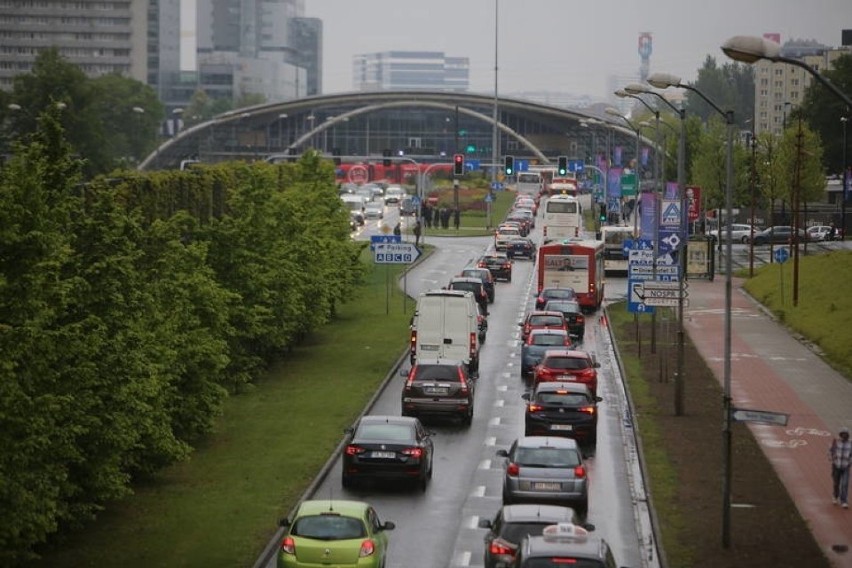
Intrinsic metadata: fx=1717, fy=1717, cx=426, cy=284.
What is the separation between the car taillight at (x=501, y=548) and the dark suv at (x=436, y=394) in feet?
52.7

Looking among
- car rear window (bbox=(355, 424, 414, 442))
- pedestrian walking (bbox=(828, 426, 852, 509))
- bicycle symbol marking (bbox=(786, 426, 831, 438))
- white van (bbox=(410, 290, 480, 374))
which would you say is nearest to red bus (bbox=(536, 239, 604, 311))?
white van (bbox=(410, 290, 480, 374))

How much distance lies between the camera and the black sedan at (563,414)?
35.4 meters

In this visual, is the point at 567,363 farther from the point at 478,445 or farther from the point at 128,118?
the point at 128,118

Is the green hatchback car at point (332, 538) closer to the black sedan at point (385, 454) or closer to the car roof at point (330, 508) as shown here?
the car roof at point (330, 508)

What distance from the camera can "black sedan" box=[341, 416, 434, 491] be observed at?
3000 centimetres

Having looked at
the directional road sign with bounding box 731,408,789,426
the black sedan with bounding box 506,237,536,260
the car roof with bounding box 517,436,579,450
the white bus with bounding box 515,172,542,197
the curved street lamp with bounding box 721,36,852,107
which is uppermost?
the curved street lamp with bounding box 721,36,852,107

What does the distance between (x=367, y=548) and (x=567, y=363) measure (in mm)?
19825

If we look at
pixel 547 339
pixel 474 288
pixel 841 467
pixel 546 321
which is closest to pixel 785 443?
pixel 841 467

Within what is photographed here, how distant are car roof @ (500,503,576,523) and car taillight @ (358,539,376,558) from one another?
5.86ft

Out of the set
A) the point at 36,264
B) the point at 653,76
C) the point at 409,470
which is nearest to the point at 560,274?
the point at 653,76

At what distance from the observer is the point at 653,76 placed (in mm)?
33750

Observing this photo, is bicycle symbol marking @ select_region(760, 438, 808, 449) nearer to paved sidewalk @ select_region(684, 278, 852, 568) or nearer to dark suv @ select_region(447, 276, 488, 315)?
paved sidewalk @ select_region(684, 278, 852, 568)

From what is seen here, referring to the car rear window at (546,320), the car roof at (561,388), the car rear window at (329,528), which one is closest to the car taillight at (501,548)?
the car rear window at (329,528)

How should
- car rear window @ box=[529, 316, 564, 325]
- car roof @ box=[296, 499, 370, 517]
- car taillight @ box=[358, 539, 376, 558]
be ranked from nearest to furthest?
1. car taillight @ box=[358, 539, 376, 558]
2. car roof @ box=[296, 499, 370, 517]
3. car rear window @ box=[529, 316, 564, 325]
